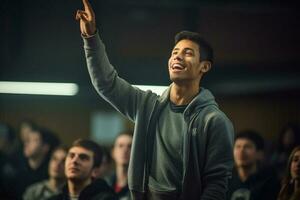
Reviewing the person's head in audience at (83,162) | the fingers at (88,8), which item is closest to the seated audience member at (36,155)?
the person's head in audience at (83,162)

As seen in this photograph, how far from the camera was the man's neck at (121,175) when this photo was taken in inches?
87.6

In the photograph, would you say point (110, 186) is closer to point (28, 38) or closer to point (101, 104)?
point (101, 104)

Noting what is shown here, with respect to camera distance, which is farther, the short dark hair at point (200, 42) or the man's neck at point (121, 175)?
the man's neck at point (121, 175)

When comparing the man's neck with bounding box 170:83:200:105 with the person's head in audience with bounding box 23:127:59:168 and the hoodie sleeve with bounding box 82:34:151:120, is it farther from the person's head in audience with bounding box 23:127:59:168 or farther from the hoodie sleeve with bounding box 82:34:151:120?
the person's head in audience with bounding box 23:127:59:168

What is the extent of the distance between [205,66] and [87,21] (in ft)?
1.59

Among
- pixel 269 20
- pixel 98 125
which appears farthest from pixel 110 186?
pixel 269 20

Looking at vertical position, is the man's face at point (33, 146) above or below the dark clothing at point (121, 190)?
above

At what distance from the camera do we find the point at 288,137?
222 cm

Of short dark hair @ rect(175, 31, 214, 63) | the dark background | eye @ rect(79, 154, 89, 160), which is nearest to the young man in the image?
short dark hair @ rect(175, 31, 214, 63)

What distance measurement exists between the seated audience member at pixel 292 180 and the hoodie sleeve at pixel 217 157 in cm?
25

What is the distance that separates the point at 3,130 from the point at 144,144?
2.17 feet

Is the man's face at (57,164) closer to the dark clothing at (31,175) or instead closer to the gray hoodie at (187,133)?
the dark clothing at (31,175)

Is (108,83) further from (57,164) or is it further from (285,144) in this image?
(285,144)

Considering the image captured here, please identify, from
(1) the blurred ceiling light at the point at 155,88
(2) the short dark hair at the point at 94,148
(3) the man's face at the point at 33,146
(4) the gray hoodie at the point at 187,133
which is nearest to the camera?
(4) the gray hoodie at the point at 187,133
